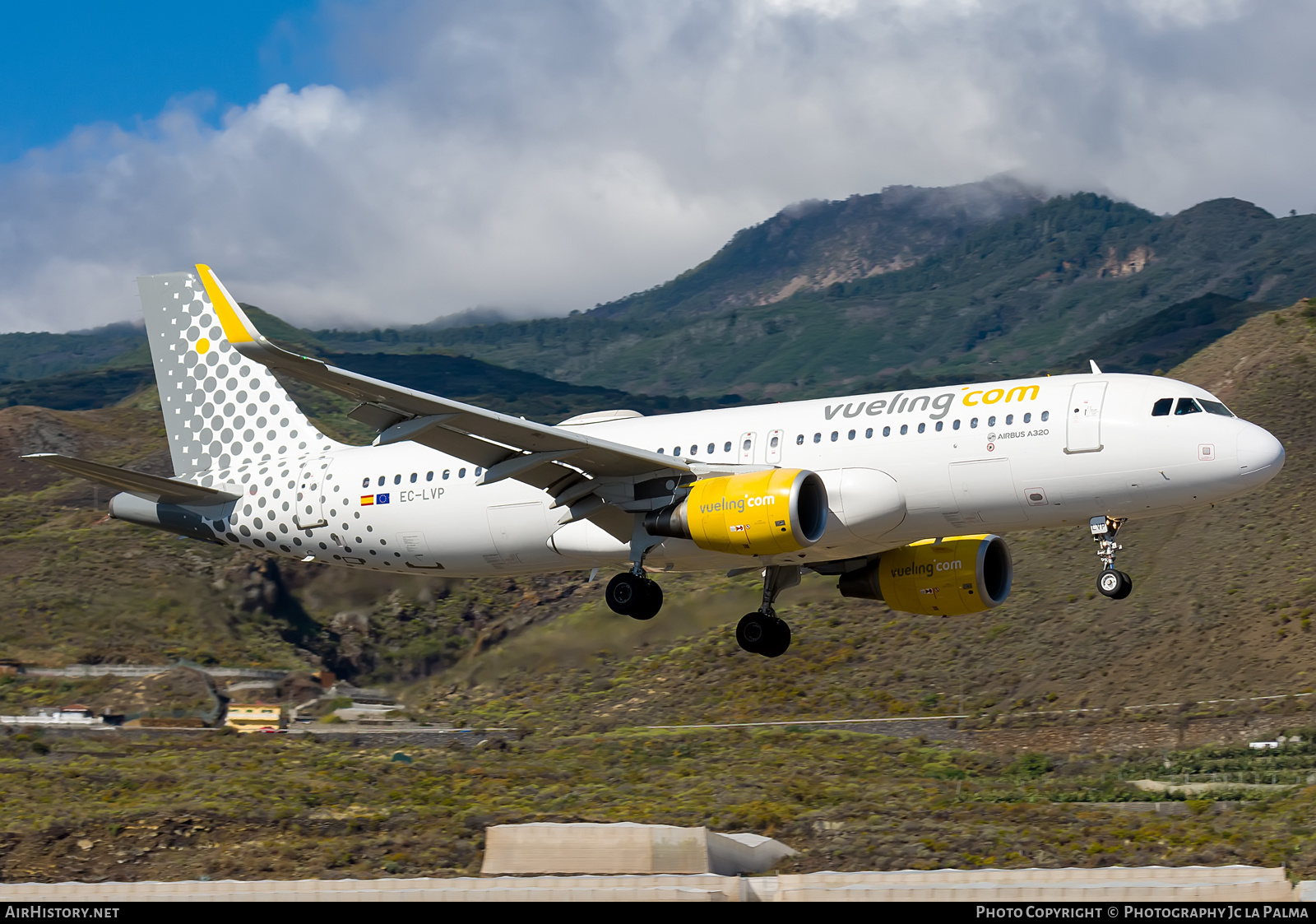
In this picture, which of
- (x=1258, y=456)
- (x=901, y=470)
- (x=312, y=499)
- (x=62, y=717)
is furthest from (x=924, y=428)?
(x=62, y=717)

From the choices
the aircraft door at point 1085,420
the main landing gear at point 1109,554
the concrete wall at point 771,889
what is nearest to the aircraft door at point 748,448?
the aircraft door at point 1085,420

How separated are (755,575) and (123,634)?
27680mm

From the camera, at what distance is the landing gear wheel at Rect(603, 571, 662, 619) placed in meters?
35.4

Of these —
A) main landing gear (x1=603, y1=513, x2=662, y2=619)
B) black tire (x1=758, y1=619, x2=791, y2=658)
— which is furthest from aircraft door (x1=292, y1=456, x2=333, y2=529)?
black tire (x1=758, y1=619, x2=791, y2=658)

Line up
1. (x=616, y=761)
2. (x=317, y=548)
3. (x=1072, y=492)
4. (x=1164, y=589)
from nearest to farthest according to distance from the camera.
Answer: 1. (x=1072, y=492)
2. (x=317, y=548)
3. (x=616, y=761)
4. (x=1164, y=589)

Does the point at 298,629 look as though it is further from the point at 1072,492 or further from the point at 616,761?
the point at 1072,492

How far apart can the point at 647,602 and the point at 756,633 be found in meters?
4.25

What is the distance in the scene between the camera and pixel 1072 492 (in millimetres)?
32156

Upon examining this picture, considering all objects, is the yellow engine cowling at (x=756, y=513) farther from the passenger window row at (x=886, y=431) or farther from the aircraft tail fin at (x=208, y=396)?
the aircraft tail fin at (x=208, y=396)

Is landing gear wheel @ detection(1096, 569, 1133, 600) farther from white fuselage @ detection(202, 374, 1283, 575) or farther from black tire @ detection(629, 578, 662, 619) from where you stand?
black tire @ detection(629, 578, 662, 619)

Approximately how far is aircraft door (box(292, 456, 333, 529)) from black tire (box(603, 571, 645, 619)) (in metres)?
9.03

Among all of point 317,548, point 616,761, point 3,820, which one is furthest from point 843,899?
point 3,820

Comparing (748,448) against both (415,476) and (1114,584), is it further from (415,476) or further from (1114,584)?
(415,476)

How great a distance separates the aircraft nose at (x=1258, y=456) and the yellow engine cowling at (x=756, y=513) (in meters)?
8.71
